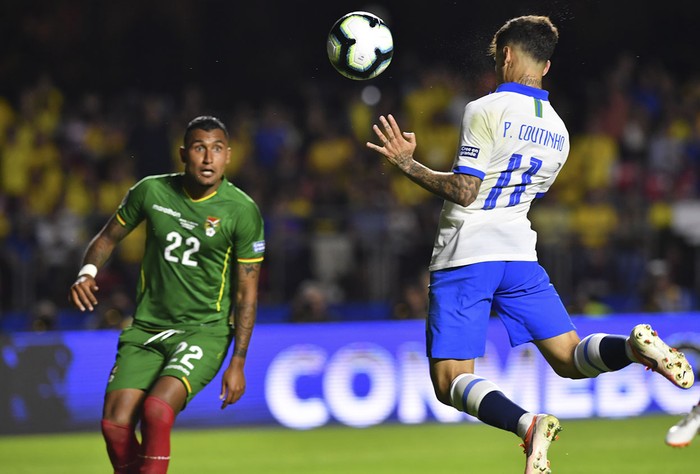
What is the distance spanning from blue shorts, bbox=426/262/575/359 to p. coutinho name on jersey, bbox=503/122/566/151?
63 centimetres

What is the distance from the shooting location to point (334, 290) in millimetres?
14055

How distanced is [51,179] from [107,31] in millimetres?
3587

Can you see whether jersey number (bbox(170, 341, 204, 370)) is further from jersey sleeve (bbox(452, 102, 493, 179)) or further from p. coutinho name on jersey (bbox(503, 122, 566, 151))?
p. coutinho name on jersey (bbox(503, 122, 566, 151))

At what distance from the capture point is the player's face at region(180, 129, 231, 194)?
719 cm

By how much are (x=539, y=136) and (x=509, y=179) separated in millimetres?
267

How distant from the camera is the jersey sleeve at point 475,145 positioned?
619 centimetres

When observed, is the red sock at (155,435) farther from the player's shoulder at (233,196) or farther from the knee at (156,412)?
the player's shoulder at (233,196)

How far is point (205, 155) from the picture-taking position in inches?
283

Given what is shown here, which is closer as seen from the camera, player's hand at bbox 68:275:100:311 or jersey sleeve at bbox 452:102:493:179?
jersey sleeve at bbox 452:102:493:179

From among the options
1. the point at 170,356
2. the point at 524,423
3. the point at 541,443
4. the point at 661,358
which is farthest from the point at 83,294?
the point at 661,358

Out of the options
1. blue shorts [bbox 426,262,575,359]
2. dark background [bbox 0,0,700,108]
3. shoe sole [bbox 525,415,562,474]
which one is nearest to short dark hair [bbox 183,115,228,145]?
blue shorts [bbox 426,262,575,359]

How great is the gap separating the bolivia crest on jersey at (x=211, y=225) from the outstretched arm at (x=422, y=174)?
1.40 m

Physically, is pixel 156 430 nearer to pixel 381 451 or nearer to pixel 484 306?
pixel 484 306

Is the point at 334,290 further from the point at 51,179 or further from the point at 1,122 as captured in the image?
the point at 1,122
